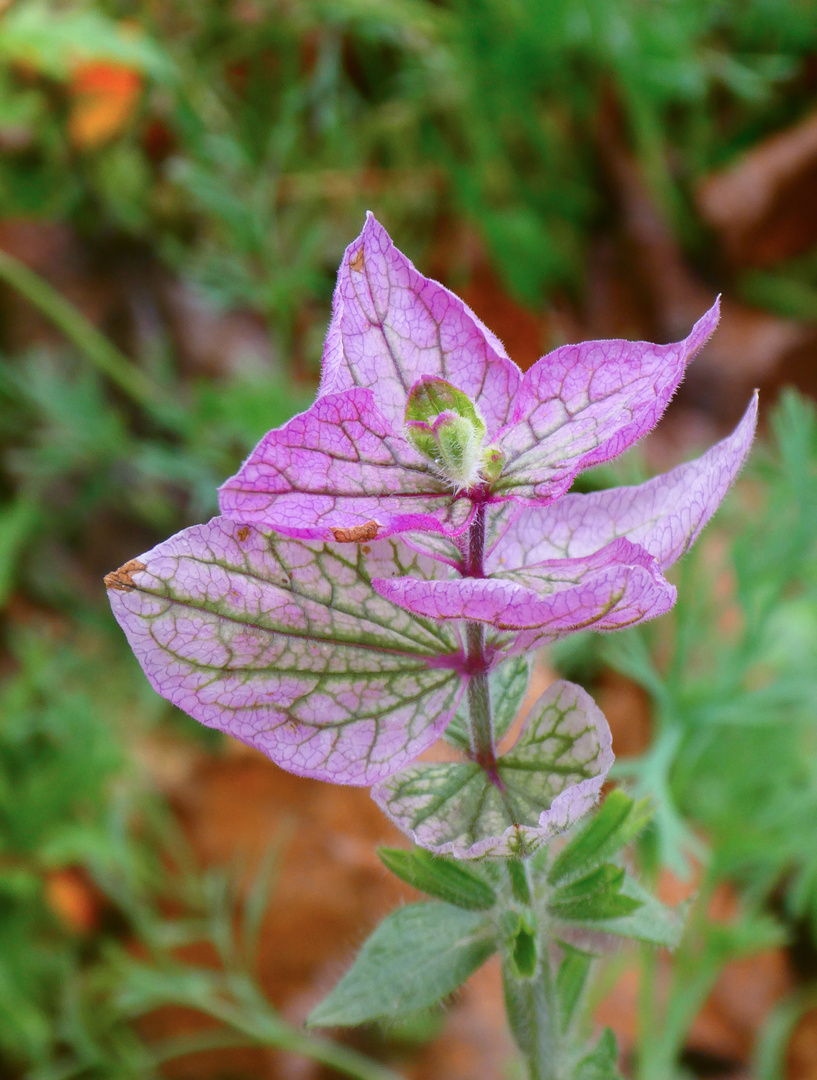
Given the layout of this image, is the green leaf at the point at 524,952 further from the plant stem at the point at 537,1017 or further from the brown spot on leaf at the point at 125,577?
the brown spot on leaf at the point at 125,577

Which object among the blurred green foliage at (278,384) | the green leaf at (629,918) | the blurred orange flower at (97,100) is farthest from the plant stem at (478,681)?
the blurred orange flower at (97,100)

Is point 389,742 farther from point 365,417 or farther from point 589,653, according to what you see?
point 589,653

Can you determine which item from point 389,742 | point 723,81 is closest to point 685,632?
point 389,742

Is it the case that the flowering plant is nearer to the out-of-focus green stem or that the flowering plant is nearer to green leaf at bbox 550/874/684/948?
green leaf at bbox 550/874/684/948

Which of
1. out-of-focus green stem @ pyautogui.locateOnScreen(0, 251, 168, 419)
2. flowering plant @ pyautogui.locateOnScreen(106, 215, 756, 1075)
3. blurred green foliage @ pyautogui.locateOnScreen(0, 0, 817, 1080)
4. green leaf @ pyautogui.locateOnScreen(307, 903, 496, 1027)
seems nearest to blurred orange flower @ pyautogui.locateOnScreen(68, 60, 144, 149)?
blurred green foliage @ pyautogui.locateOnScreen(0, 0, 817, 1080)

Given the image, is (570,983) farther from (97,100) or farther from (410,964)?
(97,100)

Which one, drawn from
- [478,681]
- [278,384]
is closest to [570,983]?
[478,681]
